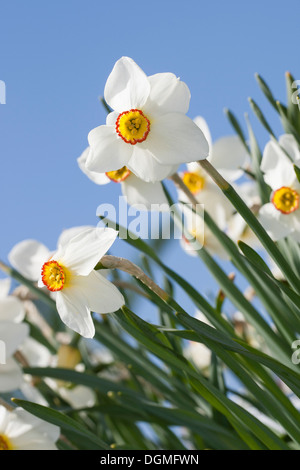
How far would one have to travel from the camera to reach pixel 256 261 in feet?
2.38

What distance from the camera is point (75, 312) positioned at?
70cm

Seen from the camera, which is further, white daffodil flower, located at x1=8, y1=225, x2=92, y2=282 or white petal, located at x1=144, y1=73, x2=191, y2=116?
white daffodil flower, located at x1=8, y1=225, x2=92, y2=282

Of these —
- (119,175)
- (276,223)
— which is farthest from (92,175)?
(276,223)

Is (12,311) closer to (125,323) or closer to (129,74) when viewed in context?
(125,323)

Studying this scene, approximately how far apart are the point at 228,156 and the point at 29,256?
0.44 meters

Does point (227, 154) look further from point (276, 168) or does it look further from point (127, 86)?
point (127, 86)

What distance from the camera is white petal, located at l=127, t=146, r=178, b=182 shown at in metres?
0.72

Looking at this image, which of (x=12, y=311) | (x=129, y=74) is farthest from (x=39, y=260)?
(x=129, y=74)

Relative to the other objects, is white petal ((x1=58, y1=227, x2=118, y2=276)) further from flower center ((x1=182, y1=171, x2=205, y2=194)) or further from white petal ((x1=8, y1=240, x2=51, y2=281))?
flower center ((x1=182, y1=171, x2=205, y2=194))

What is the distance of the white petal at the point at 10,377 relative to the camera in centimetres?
100

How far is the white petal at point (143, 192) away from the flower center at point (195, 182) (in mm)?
276

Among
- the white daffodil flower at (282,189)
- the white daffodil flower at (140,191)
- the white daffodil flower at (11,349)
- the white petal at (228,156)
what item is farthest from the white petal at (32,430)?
the white petal at (228,156)

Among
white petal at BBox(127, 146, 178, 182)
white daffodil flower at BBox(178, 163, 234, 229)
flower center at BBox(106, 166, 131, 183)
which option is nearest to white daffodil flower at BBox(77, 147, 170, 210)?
flower center at BBox(106, 166, 131, 183)
